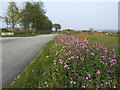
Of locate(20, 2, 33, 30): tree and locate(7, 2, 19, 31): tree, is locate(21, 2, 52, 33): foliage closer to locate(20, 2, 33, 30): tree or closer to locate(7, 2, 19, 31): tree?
locate(20, 2, 33, 30): tree

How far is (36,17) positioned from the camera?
35844 mm

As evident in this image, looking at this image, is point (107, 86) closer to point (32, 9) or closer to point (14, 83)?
point (14, 83)

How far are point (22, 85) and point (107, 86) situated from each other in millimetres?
2864

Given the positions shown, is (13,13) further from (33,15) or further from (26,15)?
(33,15)

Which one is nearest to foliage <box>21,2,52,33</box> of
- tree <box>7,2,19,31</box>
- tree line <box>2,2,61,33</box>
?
tree line <box>2,2,61,33</box>

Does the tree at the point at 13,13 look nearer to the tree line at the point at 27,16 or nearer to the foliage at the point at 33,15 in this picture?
the tree line at the point at 27,16

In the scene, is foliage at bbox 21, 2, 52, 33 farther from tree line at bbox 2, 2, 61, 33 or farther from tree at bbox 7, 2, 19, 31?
tree at bbox 7, 2, 19, 31

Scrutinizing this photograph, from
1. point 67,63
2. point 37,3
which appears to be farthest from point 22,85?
point 37,3

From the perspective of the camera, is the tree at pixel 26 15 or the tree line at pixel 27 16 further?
the tree at pixel 26 15

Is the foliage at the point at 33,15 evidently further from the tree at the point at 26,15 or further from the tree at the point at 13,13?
the tree at the point at 13,13

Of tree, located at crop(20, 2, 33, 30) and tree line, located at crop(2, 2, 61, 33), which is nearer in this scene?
tree line, located at crop(2, 2, 61, 33)

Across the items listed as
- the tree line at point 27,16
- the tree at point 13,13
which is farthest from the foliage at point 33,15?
the tree at point 13,13

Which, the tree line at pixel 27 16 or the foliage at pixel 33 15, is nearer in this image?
the tree line at pixel 27 16

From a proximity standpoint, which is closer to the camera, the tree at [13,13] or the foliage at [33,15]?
the tree at [13,13]
